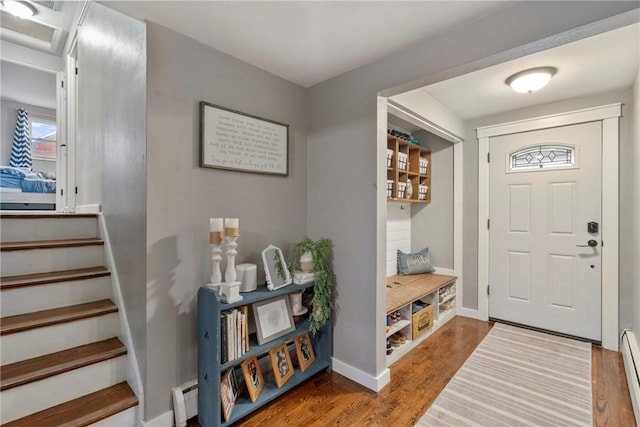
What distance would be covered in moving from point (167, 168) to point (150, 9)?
836 mm

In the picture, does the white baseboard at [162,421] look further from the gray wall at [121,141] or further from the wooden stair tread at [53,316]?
the wooden stair tread at [53,316]

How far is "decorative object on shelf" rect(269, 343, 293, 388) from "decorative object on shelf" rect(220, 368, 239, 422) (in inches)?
10.3

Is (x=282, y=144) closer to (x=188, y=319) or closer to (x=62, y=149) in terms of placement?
(x=188, y=319)

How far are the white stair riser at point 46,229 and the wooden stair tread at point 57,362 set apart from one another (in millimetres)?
974

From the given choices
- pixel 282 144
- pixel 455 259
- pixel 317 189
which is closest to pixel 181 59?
pixel 282 144

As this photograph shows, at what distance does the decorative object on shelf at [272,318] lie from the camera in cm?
192

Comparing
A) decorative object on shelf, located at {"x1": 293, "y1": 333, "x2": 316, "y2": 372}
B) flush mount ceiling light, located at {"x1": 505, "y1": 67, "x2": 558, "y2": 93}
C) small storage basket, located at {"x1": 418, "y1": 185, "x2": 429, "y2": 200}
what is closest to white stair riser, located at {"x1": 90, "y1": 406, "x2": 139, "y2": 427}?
decorative object on shelf, located at {"x1": 293, "y1": 333, "x2": 316, "y2": 372}

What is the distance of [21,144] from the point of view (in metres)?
4.68

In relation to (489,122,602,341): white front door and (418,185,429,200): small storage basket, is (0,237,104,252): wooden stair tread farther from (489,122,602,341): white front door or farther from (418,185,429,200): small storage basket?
(489,122,602,341): white front door

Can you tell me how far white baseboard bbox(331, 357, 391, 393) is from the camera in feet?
6.75

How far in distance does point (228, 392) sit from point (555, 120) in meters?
3.84

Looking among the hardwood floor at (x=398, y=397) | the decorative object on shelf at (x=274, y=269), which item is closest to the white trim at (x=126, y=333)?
the hardwood floor at (x=398, y=397)

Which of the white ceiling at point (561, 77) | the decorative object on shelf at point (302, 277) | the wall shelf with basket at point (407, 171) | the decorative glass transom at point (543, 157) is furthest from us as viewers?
the wall shelf with basket at point (407, 171)

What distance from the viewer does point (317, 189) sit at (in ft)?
7.98
